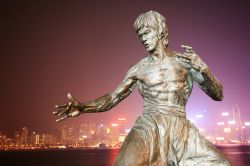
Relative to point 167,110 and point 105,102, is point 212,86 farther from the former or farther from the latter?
point 105,102

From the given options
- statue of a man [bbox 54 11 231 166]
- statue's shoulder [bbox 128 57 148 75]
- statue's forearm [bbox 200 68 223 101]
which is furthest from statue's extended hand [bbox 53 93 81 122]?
statue's forearm [bbox 200 68 223 101]

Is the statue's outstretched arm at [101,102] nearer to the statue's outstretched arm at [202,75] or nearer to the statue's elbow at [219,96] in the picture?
the statue's outstretched arm at [202,75]

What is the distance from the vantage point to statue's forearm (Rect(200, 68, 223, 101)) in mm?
4812

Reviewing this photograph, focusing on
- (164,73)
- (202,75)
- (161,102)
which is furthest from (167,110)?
(202,75)

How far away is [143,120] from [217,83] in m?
1.20

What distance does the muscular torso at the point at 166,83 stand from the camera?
15.9 ft

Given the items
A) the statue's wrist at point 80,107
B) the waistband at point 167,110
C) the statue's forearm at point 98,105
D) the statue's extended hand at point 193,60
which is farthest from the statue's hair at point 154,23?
the statue's wrist at point 80,107

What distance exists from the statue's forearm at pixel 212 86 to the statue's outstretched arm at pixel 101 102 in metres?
1.04

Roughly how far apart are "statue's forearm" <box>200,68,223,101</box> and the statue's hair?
83 cm

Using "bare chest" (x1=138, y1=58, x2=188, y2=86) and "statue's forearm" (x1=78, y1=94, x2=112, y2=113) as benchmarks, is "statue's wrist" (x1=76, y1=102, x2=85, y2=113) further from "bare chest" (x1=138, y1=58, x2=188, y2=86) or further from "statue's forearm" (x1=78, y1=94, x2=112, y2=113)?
"bare chest" (x1=138, y1=58, x2=188, y2=86)

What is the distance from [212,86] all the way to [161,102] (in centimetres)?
77

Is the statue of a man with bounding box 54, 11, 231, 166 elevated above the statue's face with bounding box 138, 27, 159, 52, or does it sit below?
below

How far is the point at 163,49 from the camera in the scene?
5.13m

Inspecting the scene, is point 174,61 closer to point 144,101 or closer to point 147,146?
point 144,101
